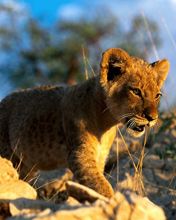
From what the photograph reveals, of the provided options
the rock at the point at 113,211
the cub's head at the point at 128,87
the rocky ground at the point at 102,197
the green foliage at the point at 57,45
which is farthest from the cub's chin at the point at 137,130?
the green foliage at the point at 57,45

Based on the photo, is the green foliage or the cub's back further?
the green foliage

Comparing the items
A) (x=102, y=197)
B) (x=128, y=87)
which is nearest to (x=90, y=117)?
(x=128, y=87)

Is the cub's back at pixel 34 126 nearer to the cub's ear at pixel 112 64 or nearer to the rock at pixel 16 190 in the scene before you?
the cub's ear at pixel 112 64

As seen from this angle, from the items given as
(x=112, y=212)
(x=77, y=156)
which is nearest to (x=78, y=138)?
(x=77, y=156)

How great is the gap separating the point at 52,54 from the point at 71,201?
2886 cm

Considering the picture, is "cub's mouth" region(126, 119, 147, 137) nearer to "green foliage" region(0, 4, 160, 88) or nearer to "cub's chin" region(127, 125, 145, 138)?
"cub's chin" region(127, 125, 145, 138)

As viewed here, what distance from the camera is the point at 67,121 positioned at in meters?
6.57

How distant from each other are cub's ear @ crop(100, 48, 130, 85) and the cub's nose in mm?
535

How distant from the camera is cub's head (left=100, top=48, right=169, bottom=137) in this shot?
6.12 meters

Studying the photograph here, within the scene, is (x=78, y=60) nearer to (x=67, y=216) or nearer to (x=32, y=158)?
(x=32, y=158)

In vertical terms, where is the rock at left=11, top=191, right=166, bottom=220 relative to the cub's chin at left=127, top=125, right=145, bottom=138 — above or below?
below

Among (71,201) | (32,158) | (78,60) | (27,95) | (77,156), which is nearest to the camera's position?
(71,201)

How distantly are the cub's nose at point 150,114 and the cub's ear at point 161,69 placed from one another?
549mm

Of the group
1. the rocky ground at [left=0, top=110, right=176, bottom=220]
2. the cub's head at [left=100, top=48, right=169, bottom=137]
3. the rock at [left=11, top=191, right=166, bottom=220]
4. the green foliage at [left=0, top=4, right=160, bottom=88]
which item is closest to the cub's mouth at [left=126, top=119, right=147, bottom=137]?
the cub's head at [left=100, top=48, right=169, bottom=137]
